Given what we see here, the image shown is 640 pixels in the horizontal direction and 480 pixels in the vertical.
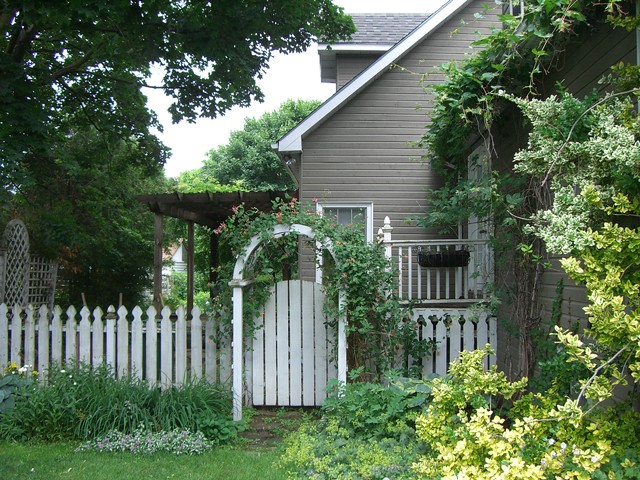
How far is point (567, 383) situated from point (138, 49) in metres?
7.67

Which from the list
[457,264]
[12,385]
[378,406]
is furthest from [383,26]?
[12,385]

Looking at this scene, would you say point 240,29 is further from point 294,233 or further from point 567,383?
point 567,383

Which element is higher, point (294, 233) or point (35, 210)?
point (35, 210)

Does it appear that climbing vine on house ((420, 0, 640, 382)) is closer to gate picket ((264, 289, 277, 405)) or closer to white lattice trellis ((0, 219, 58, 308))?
gate picket ((264, 289, 277, 405))

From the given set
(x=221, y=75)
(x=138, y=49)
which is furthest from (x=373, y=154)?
(x=138, y=49)

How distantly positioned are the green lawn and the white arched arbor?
0.85 metres

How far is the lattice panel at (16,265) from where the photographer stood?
362 inches

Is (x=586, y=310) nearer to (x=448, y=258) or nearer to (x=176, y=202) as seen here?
(x=448, y=258)

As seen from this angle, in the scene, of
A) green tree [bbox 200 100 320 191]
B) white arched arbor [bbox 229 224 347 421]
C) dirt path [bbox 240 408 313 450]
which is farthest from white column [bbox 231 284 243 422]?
green tree [bbox 200 100 320 191]

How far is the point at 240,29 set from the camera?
8.55 meters

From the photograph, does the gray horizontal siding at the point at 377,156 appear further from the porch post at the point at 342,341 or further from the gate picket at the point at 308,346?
the porch post at the point at 342,341

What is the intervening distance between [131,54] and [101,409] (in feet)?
23.2

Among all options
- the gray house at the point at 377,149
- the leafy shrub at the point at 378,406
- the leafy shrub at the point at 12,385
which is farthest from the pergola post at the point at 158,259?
the leafy shrub at the point at 378,406

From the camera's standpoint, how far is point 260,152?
33.8 meters
